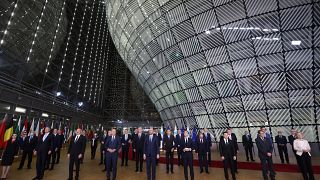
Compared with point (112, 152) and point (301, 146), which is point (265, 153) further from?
point (112, 152)

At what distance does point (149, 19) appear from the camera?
15.9 meters

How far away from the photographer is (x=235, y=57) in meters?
14.2

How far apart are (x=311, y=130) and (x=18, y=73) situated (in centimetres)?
2198

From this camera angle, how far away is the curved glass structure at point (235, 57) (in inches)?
489

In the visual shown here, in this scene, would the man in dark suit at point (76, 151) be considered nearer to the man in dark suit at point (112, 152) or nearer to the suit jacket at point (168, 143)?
the man in dark suit at point (112, 152)

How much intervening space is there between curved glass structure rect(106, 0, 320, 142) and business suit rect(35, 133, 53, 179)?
11.2m

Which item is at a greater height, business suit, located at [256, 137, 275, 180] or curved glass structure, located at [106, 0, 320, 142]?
curved glass structure, located at [106, 0, 320, 142]

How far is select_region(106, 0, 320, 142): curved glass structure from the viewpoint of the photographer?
12.4 meters

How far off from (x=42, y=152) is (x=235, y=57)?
41.1 feet

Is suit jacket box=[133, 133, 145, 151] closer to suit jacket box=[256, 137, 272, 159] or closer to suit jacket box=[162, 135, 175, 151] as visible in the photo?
suit jacket box=[162, 135, 175, 151]

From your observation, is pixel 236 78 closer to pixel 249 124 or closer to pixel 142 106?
pixel 249 124

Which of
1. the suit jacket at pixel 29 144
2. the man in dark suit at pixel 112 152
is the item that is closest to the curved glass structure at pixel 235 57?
the man in dark suit at pixel 112 152

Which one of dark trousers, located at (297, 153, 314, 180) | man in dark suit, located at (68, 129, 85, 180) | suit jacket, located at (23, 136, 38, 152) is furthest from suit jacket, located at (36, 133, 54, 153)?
dark trousers, located at (297, 153, 314, 180)

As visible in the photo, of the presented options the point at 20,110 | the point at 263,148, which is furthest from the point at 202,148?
the point at 20,110
